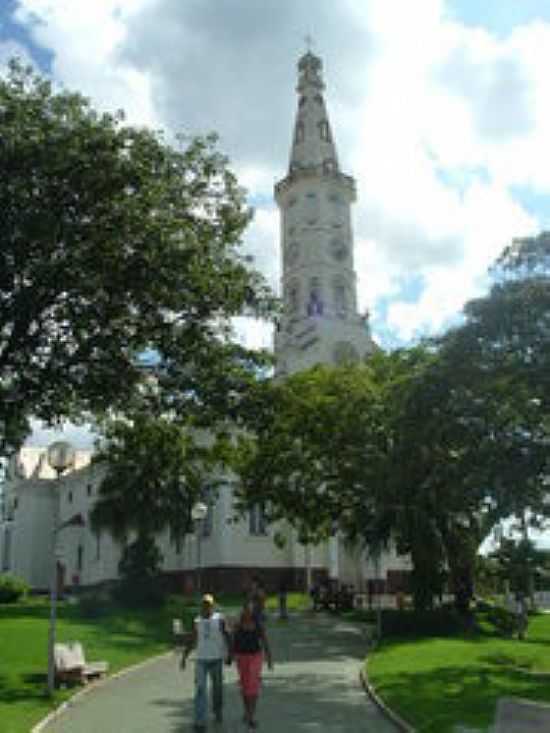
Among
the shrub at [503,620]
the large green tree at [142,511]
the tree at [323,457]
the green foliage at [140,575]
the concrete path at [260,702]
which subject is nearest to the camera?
the concrete path at [260,702]

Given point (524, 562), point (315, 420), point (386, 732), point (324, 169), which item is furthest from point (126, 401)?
point (324, 169)

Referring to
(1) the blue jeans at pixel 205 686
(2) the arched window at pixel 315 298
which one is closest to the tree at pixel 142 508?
(1) the blue jeans at pixel 205 686

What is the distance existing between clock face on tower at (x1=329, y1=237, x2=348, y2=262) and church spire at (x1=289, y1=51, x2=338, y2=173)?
4.55m

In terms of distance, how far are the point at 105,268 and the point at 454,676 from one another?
10.6 m

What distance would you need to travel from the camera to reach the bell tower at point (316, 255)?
182 ft

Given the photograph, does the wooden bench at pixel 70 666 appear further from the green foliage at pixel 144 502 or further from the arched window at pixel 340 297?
the arched window at pixel 340 297

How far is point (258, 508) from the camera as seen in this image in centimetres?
4478

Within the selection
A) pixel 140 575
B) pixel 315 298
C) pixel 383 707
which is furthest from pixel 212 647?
pixel 315 298

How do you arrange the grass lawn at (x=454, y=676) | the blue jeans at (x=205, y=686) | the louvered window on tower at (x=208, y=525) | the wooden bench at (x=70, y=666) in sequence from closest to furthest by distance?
the blue jeans at (x=205, y=686) → the grass lawn at (x=454, y=676) → the wooden bench at (x=70, y=666) → the louvered window on tower at (x=208, y=525)

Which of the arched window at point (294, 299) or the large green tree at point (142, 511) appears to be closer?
the large green tree at point (142, 511)

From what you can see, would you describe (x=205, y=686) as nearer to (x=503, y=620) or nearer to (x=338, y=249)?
(x=503, y=620)

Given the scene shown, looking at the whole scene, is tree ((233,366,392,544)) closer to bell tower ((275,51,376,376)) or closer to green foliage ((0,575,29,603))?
green foliage ((0,575,29,603))

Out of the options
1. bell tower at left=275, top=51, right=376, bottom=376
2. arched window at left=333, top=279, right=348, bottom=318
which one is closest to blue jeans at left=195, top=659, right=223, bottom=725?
bell tower at left=275, top=51, right=376, bottom=376

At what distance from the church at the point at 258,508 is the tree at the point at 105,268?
949 inches
